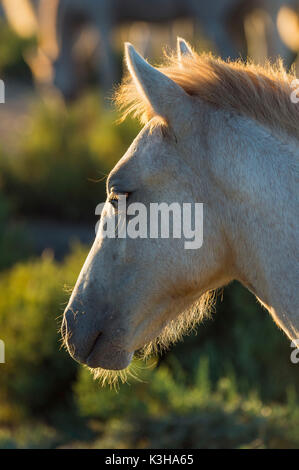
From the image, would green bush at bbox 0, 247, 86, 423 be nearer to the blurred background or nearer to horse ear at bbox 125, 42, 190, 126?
the blurred background

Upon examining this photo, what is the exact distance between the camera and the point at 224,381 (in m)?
4.49

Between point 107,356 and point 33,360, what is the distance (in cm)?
248

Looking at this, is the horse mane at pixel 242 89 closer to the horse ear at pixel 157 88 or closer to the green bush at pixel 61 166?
the horse ear at pixel 157 88

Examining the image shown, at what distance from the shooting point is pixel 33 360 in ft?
16.3

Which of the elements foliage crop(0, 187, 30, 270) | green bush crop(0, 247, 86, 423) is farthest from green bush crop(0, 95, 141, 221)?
green bush crop(0, 247, 86, 423)

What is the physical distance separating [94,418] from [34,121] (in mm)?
5366

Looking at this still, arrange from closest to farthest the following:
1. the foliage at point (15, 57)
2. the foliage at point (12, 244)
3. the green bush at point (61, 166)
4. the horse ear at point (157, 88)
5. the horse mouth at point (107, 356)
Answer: the horse ear at point (157, 88) → the horse mouth at point (107, 356) → the foliage at point (12, 244) → the green bush at point (61, 166) → the foliage at point (15, 57)

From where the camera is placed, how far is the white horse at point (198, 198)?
7.63 ft

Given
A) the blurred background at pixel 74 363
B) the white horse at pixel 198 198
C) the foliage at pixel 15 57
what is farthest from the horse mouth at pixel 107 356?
the foliage at pixel 15 57

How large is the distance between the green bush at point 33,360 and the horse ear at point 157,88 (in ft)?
9.01

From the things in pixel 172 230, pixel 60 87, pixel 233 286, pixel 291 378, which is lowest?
pixel 172 230

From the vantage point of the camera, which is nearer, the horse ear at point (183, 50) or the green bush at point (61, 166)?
the horse ear at point (183, 50)
